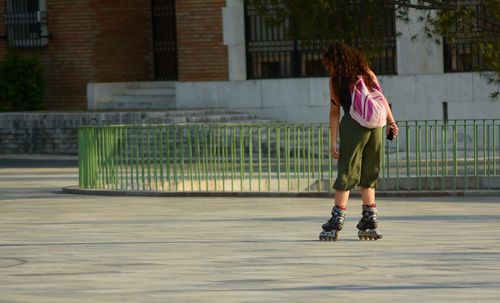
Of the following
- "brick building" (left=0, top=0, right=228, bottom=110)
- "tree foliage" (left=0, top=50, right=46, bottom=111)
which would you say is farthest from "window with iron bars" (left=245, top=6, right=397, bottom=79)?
"tree foliage" (left=0, top=50, right=46, bottom=111)

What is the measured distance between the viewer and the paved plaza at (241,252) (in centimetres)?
1063

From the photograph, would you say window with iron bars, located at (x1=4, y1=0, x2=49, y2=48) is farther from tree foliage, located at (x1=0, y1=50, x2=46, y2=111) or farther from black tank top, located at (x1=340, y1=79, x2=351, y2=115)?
black tank top, located at (x1=340, y1=79, x2=351, y2=115)

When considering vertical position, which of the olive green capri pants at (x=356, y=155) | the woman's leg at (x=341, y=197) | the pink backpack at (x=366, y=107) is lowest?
the woman's leg at (x=341, y=197)

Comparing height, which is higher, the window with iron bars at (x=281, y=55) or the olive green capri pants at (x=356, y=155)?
the window with iron bars at (x=281, y=55)

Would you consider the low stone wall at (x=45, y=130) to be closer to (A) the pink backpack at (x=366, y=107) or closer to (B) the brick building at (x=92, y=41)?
(B) the brick building at (x=92, y=41)

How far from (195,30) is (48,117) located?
380cm

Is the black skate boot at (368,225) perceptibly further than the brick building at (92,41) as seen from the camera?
No

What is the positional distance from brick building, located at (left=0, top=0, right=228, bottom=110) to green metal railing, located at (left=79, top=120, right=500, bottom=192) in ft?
49.9

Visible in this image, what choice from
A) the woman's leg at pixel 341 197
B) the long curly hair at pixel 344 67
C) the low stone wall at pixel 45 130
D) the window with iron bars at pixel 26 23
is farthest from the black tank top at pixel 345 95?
the window with iron bars at pixel 26 23

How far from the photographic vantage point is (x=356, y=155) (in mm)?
14227

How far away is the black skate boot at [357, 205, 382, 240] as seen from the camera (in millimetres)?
14258

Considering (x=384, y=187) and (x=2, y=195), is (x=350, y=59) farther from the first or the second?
(x=2, y=195)

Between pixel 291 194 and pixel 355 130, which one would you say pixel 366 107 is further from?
pixel 291 194

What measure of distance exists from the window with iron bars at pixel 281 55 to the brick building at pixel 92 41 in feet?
7.00
